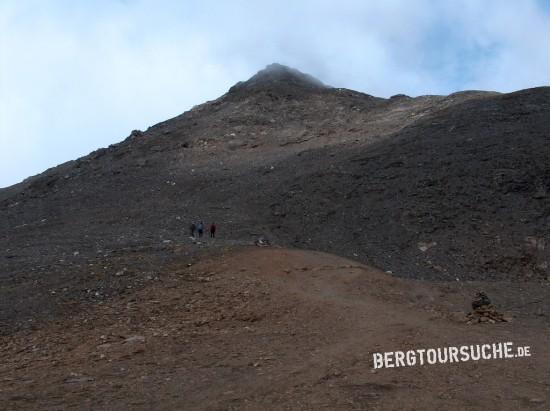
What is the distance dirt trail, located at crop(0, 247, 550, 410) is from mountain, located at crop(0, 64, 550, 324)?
126cm

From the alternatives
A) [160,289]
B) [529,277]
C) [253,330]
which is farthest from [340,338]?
[529,277]

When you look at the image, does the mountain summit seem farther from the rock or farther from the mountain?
the rock

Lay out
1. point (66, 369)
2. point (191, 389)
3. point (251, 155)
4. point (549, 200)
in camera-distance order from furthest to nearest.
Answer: point (251, 155) < point (549, 200) < point (66, 369) < point (191, 389)

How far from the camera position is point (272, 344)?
35.0 feet

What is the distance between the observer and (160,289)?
1295 cm

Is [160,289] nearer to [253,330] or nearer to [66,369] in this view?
[253,330]

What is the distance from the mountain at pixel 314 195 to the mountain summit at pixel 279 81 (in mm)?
3458

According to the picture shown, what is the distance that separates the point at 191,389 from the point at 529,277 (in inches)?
379

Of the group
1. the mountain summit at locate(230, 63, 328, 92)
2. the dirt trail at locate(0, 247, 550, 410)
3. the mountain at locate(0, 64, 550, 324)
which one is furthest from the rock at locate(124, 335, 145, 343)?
the mountain summit at locate(230, 63, 328, 92)

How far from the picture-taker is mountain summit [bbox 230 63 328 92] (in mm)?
34688

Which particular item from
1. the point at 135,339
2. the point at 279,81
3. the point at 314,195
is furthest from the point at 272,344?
the point at 279,81

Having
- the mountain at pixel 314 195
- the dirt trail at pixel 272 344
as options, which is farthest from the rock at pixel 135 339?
the mountain at pixel 314 195

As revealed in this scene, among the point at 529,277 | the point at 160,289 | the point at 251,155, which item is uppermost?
the point at 251,155

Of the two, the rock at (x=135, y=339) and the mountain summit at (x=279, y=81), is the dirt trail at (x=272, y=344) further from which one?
the mountain summit at (x=279, y=81)
